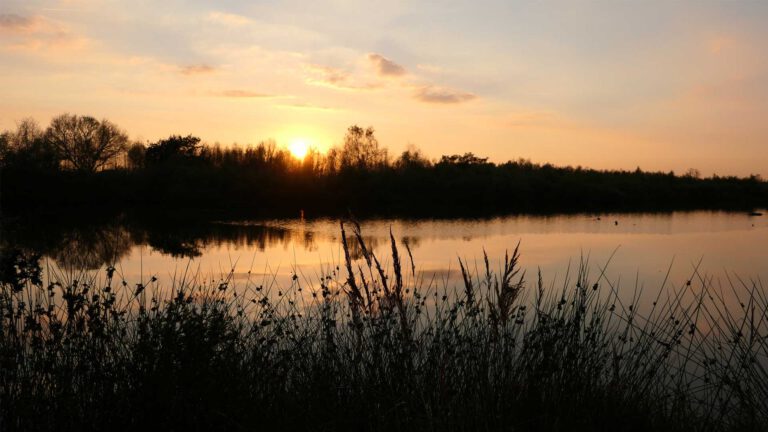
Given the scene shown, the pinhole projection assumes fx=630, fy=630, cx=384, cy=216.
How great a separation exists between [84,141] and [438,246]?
4079cm

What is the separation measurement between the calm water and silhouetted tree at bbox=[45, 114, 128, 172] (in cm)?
2528

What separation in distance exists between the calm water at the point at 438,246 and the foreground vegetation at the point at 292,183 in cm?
1115

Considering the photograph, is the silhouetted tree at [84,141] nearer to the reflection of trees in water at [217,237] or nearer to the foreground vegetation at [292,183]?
the foreground vegetation at [292,183]

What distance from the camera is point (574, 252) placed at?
20.7 m

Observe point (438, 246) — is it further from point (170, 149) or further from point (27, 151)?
point (170, 149)

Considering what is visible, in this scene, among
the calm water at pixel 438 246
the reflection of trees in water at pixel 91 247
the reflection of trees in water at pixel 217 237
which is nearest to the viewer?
the calm water at pixel 438 246

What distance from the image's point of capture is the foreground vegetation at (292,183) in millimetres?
A: 42906

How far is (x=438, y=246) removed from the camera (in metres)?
23.1

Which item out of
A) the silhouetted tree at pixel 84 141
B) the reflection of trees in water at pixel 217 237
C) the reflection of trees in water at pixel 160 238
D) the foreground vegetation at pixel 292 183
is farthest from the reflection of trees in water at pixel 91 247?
the silhouetted tree at pixel 84 141

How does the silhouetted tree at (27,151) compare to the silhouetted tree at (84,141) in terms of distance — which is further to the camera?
the silhouetted tree at (84,141)

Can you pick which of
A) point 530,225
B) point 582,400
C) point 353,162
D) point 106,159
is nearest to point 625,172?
point 353,162

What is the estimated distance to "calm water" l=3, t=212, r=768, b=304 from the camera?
15.7 m

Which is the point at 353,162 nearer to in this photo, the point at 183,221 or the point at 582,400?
the point at 183,221

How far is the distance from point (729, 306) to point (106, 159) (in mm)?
52982
